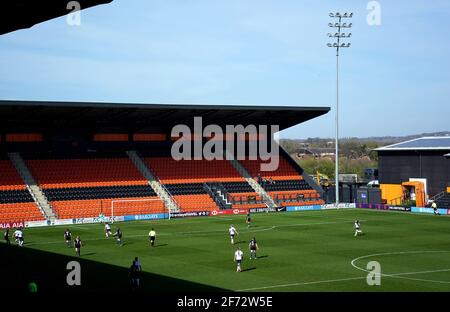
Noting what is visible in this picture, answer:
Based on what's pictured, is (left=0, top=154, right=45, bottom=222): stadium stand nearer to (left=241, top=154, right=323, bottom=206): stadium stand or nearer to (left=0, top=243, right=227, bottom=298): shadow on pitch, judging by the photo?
(left=0, top=243, right=227, bottom=298): shadow on pitch

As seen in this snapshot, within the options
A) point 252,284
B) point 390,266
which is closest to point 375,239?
point 390,266

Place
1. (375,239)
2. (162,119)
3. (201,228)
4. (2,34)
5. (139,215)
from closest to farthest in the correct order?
(2,34) → (375,239) → (201,228) → (139,215) → (162,119)

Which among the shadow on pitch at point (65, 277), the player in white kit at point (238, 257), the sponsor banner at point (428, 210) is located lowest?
the shadow on pitch at point (65, 277)

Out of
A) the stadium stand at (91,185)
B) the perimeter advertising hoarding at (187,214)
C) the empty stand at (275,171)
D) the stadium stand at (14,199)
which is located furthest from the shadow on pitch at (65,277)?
the empty stand at (275,171)

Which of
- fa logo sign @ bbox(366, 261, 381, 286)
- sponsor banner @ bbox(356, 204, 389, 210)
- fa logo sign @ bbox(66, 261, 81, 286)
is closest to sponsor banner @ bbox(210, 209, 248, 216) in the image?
sponsor banner @ bbox(356, 204, 389, 210)

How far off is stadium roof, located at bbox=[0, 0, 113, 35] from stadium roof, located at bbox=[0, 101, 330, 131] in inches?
1593

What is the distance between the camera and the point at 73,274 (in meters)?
33.3

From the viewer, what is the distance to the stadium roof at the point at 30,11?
66.2ft

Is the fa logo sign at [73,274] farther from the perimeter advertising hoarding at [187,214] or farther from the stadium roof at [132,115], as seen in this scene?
the perimeter advertising hoarding at [187,214]

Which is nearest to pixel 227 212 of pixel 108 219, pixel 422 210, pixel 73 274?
pixel 108 219

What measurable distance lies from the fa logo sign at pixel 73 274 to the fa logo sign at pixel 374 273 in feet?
45.1

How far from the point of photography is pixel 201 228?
57750 millimetres
